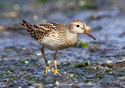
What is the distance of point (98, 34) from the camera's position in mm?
14711

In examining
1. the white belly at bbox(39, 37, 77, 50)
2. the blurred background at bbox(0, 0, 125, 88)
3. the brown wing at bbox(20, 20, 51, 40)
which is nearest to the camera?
the blurred background at bbox(0, 0, 125, 88)

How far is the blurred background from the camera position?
8281mm

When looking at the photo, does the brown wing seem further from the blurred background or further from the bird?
the blurred background

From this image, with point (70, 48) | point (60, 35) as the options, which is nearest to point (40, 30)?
point (60, 35)

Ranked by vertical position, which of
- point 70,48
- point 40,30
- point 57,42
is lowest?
point 57,42

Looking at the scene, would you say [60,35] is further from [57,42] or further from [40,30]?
[40,30]

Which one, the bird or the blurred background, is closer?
the blurred background

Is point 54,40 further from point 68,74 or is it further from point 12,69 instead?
point 12,69

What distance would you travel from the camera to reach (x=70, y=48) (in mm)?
12359

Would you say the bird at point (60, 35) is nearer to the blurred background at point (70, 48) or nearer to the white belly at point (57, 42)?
the white belly at point (57, 42)

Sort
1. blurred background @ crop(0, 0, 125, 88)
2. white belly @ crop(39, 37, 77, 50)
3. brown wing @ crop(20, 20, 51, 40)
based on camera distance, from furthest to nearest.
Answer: brown wing @ crop(20, 20, 51, 40)
white belly @ crop(39, 37, 77, 50)
blurred background @ crop(0, 0, 125, 88)

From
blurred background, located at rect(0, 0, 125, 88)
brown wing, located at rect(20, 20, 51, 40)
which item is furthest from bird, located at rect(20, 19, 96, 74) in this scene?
blurred background, located at rect(0, 0, 125, 88)

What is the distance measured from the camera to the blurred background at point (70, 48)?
8.28m

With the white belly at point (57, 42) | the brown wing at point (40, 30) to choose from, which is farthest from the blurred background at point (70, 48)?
the brown wing at point (40, 30)
